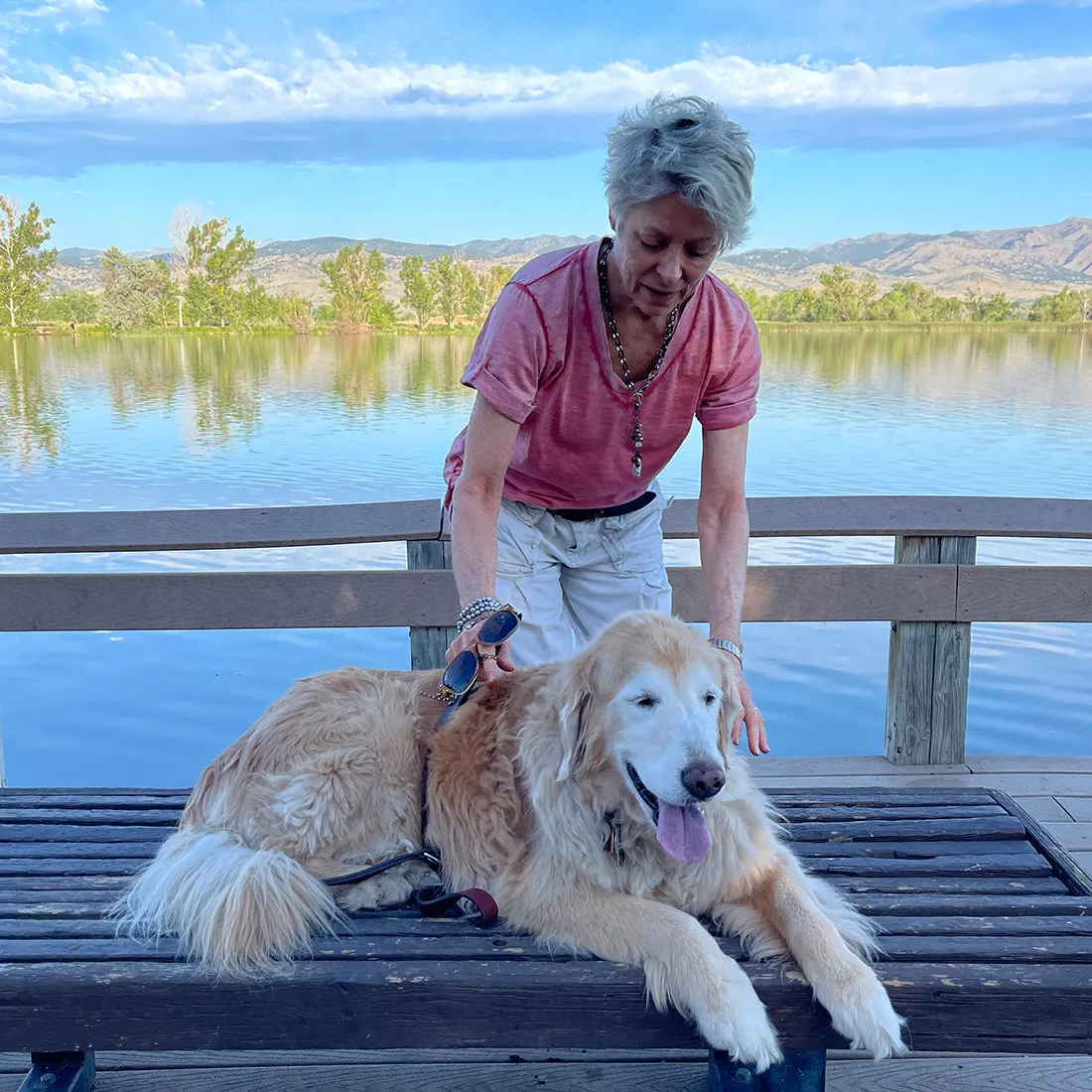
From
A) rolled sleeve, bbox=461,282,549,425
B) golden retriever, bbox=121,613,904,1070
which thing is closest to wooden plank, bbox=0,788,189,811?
golden retriever, bbox=121,613,904,1070

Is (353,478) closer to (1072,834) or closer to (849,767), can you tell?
(849,767)

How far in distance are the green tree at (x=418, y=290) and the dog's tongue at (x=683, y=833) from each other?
778 centimetres

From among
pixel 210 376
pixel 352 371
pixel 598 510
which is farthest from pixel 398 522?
pixel 352 371

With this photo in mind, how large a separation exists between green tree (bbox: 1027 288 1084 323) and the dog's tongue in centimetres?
859

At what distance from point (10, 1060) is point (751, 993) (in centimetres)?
194

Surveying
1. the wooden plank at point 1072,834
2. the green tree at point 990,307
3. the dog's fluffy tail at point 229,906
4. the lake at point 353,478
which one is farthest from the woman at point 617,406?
the green tree at point 990,307

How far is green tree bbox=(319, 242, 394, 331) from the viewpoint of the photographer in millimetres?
9789

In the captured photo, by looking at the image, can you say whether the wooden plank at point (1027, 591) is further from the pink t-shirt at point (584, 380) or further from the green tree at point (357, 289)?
the green tree at point (357, 289)

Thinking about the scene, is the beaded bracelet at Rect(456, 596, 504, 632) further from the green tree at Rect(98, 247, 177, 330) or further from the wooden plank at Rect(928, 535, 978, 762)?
the green tree at Rect(98, 247, 177, 330)

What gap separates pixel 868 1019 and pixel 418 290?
351 inches

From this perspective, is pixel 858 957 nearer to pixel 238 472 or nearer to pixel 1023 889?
pixel 1023 889

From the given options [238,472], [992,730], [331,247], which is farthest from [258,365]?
[992,730]

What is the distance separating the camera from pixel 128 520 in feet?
11.9

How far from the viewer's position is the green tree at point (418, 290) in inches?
363
